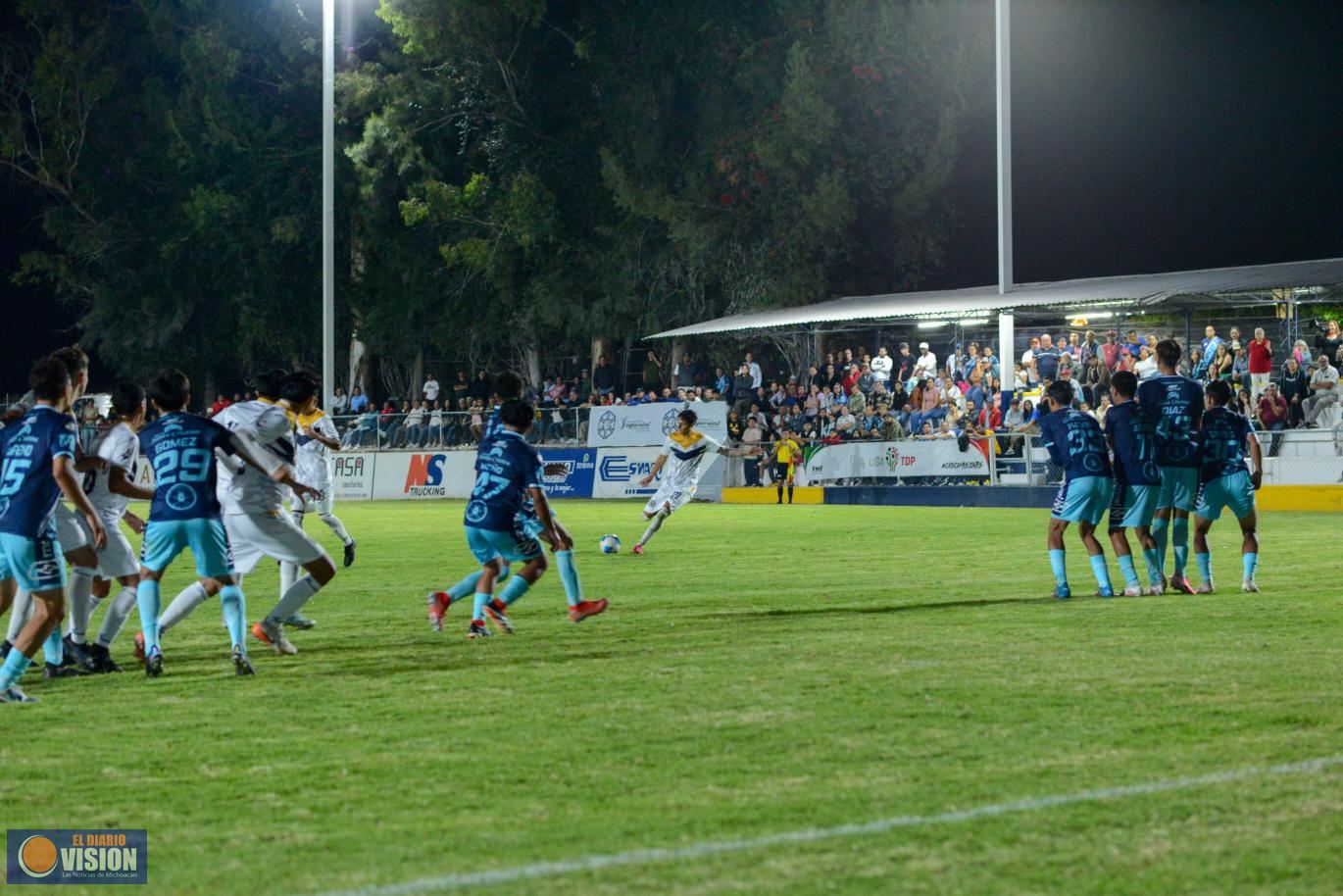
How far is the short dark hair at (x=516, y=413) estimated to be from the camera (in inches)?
468

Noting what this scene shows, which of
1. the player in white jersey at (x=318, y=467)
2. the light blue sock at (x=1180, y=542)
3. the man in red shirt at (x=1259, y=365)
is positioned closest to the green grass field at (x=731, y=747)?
the light blue sock at (x=1180, y=542)

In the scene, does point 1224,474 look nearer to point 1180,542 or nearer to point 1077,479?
point 1180,542

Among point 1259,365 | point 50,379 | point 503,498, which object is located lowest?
point 503,498

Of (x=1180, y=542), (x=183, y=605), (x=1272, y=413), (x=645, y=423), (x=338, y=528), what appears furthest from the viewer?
(x=645, y=423)

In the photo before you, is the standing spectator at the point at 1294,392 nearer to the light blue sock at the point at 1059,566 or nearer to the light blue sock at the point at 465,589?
the light blue sock at the point at 1059,566

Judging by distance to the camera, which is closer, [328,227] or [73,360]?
[73,360]

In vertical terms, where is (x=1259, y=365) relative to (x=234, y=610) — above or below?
above

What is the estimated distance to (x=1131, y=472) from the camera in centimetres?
1431

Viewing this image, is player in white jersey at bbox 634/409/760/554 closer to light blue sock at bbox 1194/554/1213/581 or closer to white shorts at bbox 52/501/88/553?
light blue sock at bbox 1194/554/1213/581

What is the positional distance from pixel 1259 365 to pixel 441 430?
20119 millimetres

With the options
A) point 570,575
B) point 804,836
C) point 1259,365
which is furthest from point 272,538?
point 1259,365

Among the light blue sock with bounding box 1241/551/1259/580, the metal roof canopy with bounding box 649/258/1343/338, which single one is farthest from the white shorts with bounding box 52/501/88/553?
the metal roof canopy with bounding box 649/258/1343/338

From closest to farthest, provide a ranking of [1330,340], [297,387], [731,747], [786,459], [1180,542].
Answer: [731,747] < [297,387] < [1180,542] < [1330,340] < [786,459]

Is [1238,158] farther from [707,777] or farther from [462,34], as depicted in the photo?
[707,777]
